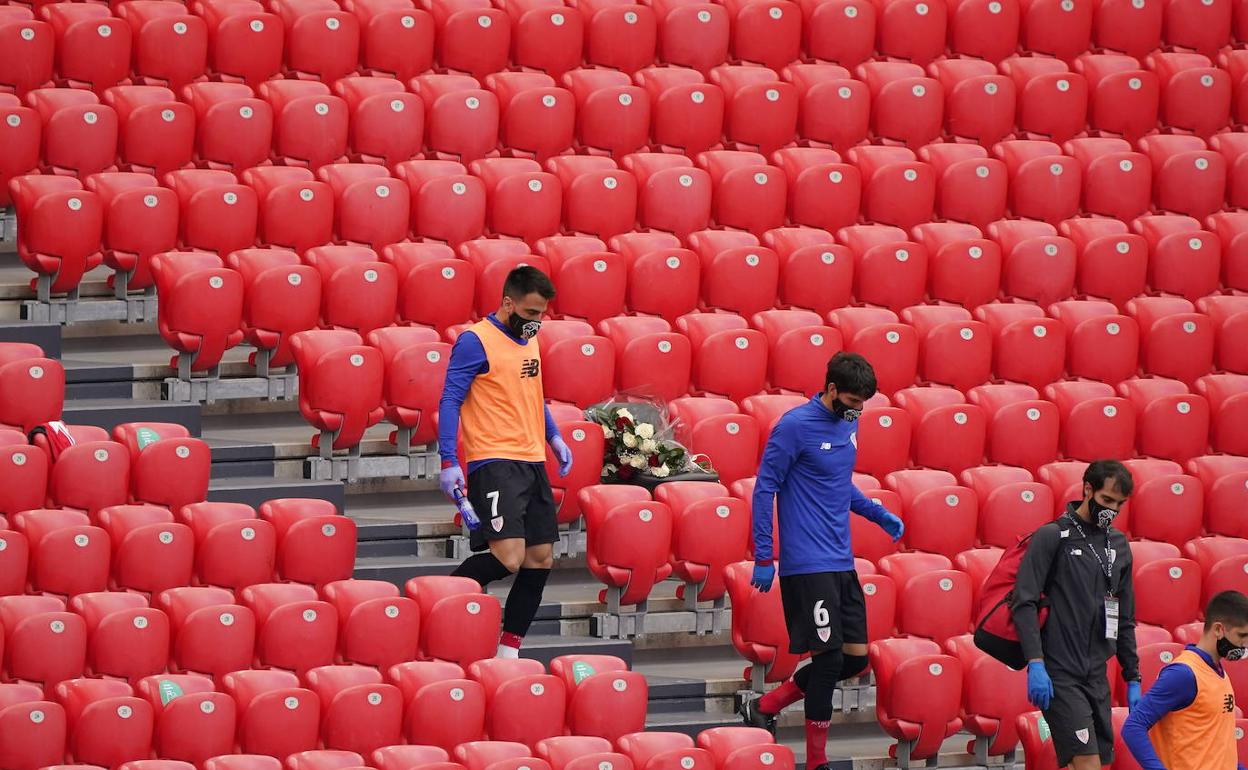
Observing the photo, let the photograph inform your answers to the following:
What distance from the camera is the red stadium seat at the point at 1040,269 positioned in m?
7.68

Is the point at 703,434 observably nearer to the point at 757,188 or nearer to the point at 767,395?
the point at 767,395

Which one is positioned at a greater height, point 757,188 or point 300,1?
point 300,1

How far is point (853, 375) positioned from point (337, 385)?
171 centimetres

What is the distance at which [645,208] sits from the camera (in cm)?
753

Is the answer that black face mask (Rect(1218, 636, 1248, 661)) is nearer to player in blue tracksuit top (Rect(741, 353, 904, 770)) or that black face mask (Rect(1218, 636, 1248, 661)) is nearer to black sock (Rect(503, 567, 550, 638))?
player in blue tracksuit top (Rect(741, 353, 904, 770))

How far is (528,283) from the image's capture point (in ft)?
18.1

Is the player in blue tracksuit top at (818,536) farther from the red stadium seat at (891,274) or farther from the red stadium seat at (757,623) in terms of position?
the red stadium seat at (891,274)

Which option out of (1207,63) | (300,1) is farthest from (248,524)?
(1207,63)

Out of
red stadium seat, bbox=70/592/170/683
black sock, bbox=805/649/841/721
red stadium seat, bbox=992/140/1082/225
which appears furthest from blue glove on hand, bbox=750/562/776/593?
red stadium seat, bbox=992/140/1082/225

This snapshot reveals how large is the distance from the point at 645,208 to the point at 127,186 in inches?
73.6

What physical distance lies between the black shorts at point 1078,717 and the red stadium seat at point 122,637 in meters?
2.24

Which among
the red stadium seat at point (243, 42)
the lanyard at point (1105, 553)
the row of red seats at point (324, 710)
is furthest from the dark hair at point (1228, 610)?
the red stadium seat at point (243, 42)

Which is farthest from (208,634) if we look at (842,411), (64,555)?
(842,411)

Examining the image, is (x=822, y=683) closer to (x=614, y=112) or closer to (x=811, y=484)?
(x=811, y=484)
